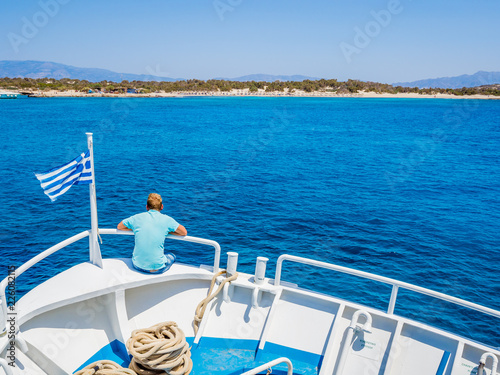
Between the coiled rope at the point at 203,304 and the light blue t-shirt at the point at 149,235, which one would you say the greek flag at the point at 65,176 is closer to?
the light blue t-shirt at the point at 149,235

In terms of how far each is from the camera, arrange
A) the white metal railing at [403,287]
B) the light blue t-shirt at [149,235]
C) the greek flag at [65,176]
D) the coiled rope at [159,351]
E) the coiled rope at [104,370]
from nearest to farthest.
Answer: the coiled rope at [104,370], the coiled rope at [159,351], the white metal railing at [403,287], the greek flag at [65,176], the light blue t-shirt at [149,235]

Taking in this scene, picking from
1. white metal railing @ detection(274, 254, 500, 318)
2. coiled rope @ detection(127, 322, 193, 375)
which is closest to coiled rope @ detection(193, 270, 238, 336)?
white metal railing @ detection(274, 254, 500, 318)

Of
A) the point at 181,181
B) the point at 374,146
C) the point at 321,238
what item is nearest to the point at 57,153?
the point at 181,181

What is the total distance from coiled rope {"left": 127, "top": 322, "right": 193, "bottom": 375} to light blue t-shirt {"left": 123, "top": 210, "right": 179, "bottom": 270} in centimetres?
151

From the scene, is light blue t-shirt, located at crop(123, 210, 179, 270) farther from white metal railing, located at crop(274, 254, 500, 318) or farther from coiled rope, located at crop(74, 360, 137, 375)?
white metal railing, located at crop(274, 254, 500, 318)

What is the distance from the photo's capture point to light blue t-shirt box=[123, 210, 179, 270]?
6.84 metres

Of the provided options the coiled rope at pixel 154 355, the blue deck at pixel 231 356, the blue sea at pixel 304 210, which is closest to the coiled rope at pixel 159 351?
the coiled rope at pixel 154 355

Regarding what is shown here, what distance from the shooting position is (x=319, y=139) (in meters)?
57.1

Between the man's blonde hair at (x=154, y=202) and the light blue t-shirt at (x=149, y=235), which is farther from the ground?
the man's blonde hair at (x=154, y=202)

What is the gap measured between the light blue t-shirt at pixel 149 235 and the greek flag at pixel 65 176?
1.10 m

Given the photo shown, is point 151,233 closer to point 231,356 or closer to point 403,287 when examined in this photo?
point 231,356

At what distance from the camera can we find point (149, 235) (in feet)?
22.4

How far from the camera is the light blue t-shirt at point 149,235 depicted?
22.5 feet

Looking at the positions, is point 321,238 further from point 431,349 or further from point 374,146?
point 374,146
